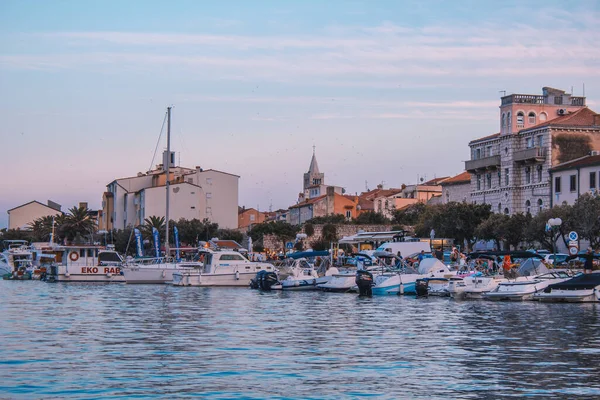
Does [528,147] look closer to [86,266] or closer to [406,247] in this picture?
[406,247]

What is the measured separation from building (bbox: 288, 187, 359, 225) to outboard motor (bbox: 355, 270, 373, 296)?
9590 cm

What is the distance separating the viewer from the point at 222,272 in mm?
59281

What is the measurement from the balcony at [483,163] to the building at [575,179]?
31.5 ft

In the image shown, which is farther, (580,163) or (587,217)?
(580,163)

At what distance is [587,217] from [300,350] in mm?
49106

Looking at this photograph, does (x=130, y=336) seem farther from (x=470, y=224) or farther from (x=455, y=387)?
(x=470, y=224)

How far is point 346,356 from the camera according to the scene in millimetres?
23625

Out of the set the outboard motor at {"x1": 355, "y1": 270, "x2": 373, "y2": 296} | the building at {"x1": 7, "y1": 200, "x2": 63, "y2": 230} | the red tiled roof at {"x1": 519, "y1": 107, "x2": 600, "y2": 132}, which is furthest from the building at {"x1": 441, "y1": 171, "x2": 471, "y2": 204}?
the building at {"x1": 7, "y1": 200, "x2": 63, "y2": 230}

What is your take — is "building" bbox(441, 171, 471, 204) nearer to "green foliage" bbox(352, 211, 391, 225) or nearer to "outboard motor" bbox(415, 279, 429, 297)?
"green foliage" bbox(352, 211, 391, 225)

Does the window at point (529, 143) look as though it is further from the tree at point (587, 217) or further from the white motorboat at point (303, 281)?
the white motorboat at point (303, 281)

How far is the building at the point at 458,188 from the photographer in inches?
4367

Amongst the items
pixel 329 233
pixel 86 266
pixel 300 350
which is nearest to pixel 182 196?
pixel 329 233

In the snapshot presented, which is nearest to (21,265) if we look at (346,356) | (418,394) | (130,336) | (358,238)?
(358,238)

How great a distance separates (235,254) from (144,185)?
77.1 metres
